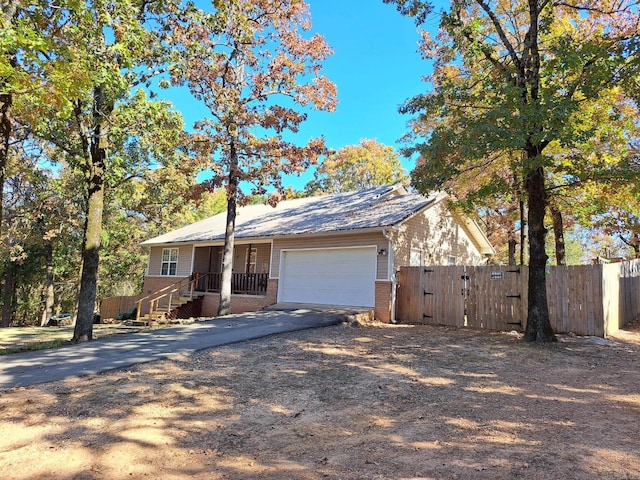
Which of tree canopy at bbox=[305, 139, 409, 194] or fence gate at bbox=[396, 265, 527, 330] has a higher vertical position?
tree canopy at bbox=[305, 139, 409, 194]

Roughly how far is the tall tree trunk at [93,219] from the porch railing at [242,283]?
7.93 m

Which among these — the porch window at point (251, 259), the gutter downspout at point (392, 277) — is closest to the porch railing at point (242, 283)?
the porch window at point (251, 259)

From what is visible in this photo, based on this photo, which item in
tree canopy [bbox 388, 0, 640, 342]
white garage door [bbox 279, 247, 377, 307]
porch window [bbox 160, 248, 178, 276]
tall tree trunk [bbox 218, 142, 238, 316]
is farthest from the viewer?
porch window [bbox 160, 248, 178, 276]

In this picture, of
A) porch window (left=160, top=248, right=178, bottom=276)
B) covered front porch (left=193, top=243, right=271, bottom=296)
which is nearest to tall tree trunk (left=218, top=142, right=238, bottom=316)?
covered front porch (left=193, top=243, right=271, bottom=296)

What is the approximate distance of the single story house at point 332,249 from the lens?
14062 mm

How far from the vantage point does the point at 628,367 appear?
279 inches

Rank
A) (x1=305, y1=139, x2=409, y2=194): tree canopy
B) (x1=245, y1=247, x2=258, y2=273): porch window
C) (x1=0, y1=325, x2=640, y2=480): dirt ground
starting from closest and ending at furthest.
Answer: (x1=0, y1=325, x2=640, y2=480): dirt ground
(x1=245, y1=247, x2=258, y2=273): porch window
(x1=305, y1=139, x2=409, y2=194): tree canopy

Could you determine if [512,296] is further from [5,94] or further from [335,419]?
[5,94]

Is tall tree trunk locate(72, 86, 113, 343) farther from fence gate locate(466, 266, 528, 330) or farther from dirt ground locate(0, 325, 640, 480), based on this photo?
fence gate locate(466, 266, 528, 330)

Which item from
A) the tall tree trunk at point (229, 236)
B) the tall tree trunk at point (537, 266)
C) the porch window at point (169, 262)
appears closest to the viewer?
the tall tree trunk at point (537, 266)

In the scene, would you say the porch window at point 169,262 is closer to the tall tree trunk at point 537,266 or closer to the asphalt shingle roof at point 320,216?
the asphalt shingle roof at point 320,216

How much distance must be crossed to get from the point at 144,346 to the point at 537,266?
346 inches

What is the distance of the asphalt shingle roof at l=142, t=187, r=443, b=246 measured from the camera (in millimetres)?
14609

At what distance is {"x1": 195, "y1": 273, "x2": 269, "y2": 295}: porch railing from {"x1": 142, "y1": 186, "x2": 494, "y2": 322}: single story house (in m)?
0.05
